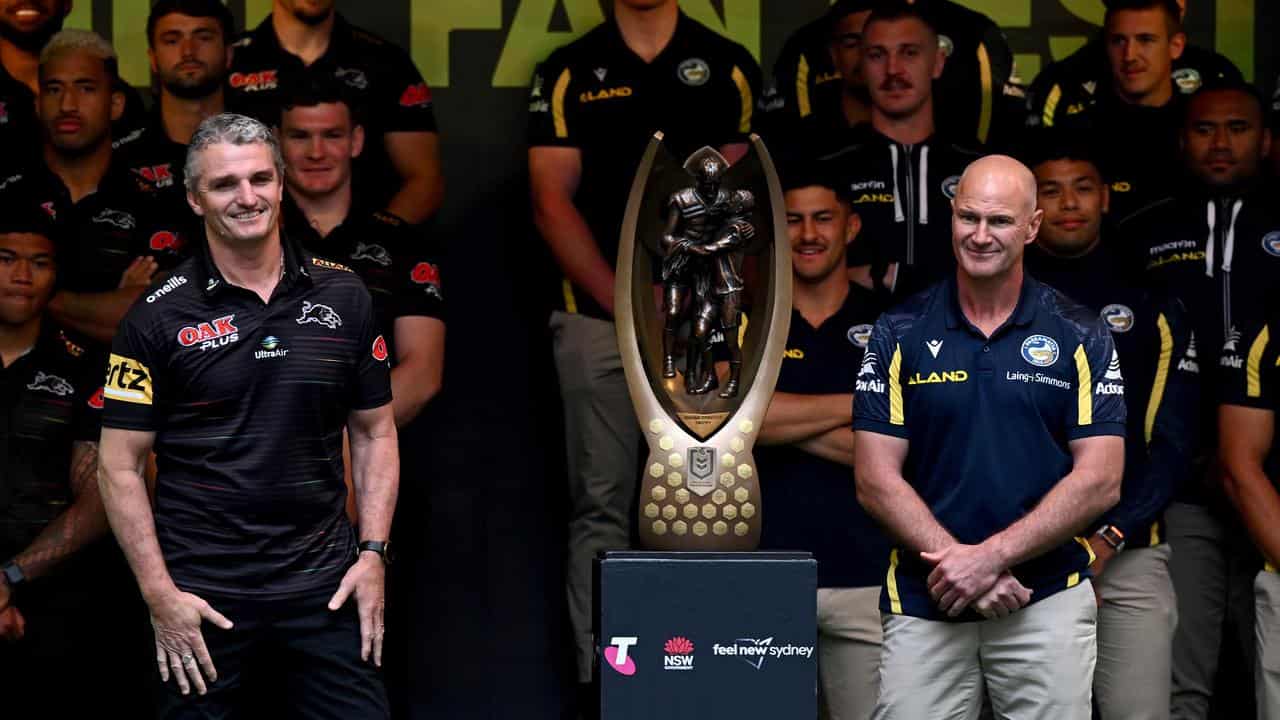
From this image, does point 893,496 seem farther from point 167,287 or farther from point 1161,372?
point 167,287

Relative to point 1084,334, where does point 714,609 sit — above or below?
below

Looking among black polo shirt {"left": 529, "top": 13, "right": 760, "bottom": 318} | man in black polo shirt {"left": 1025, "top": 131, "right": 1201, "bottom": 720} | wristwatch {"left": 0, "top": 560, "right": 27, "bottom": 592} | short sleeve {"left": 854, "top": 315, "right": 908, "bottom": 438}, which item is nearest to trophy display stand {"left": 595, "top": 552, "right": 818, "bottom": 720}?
short sleeve {"left": 854, "top": 315, "right": 908, "bottom": 438}

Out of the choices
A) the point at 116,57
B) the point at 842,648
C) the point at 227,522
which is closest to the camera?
the point at 227,522

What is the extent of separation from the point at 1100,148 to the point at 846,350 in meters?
1.27

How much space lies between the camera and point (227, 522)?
10.0 ft

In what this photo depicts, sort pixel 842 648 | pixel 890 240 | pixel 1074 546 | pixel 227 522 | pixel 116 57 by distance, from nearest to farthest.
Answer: pixel 227 522 < pixel 1074 546 < pixel 842 648 < pixel 890 240 < pixel 116 57

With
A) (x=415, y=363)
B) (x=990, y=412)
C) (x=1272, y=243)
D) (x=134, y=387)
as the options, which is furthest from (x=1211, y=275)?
(x=134, y=387)

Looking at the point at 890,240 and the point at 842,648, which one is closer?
the point at 842,648

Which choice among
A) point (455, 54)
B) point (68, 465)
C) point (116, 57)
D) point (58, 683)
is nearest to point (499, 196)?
point (455, 54)

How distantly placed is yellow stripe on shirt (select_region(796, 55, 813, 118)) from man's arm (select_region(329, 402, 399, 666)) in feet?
7.05

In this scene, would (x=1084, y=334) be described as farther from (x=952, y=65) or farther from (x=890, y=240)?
(x=952, y=65)

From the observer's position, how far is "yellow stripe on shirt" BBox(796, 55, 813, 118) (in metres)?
5.01

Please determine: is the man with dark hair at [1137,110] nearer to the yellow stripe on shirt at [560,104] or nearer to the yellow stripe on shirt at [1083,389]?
the yellow stripe on shirt at [560,104]

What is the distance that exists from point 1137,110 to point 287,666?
3158mm
